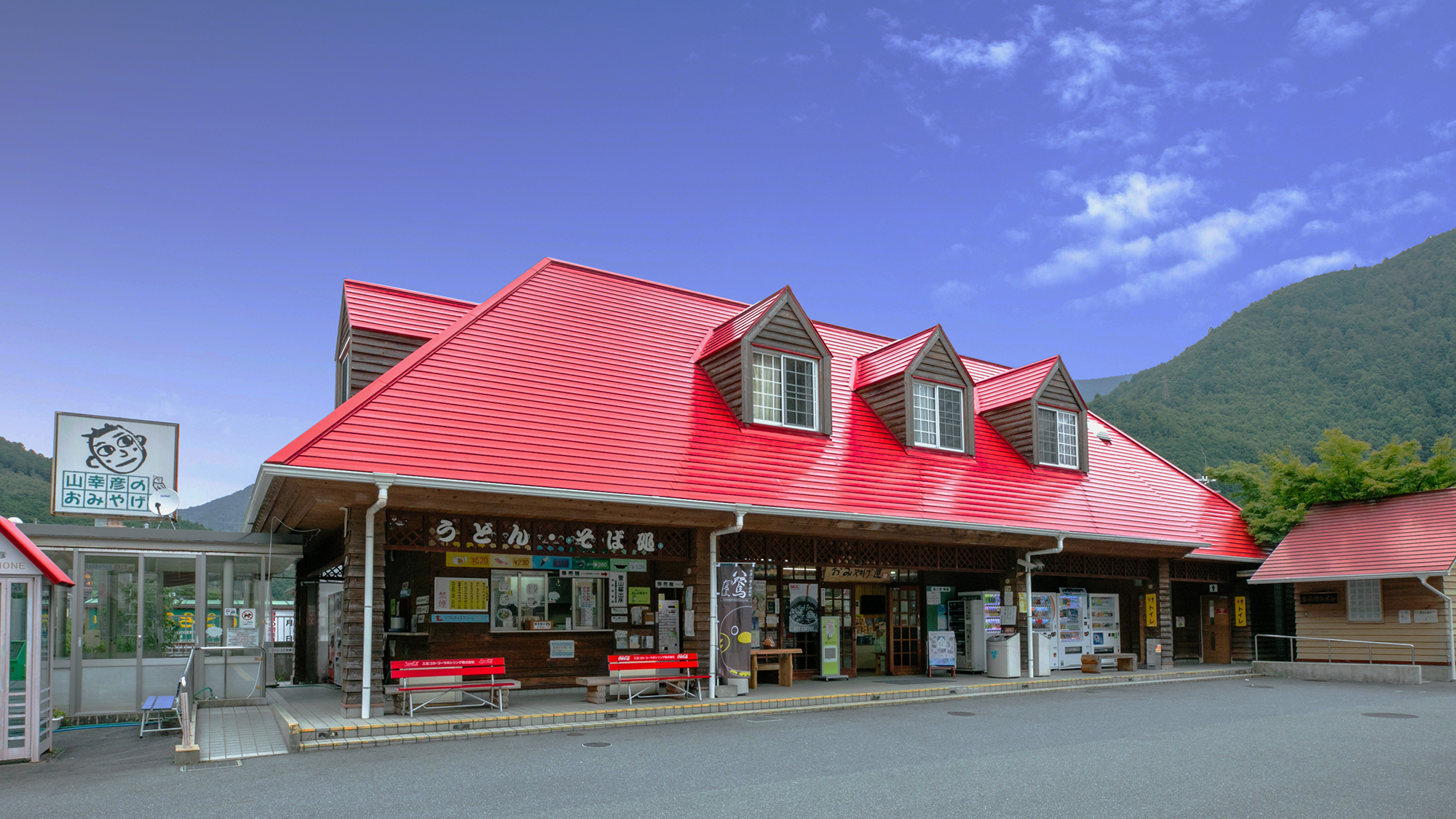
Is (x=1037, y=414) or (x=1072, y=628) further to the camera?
(x=1072, y=628)

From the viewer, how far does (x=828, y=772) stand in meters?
9.27

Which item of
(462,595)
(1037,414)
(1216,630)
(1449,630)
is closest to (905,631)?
(1037,414)

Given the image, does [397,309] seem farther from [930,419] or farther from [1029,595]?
[1029,595]

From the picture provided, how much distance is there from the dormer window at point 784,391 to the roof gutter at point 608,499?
259 centimetres

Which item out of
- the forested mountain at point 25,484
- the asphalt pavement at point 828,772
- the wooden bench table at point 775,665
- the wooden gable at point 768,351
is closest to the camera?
the asphalt pavement at point 828,772

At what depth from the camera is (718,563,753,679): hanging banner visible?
586 inches

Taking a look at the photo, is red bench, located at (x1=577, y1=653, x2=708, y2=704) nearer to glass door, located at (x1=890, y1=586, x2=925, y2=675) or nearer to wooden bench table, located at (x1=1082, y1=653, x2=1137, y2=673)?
glass door, located at (x1=890, y1=586, x2=925, y2=675)

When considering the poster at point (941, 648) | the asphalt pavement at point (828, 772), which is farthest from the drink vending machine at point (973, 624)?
the asphalt pavement at point (828, 772)

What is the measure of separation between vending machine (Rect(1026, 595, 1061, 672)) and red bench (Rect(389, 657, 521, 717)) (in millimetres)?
11424

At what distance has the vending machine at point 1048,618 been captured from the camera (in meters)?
20.1

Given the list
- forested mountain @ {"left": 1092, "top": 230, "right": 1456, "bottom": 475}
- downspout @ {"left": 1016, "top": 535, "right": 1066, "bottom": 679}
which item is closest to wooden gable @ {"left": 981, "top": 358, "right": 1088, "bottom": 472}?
downspout @ {"left": 1016, "top": 535, "right": 1066, "bottom": 679}

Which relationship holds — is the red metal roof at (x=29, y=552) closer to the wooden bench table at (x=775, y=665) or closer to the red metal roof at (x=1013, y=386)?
the wooden bench table at (x=775, y=665)

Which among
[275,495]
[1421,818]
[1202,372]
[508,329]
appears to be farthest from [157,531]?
[1202,372]

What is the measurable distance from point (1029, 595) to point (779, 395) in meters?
6.06
